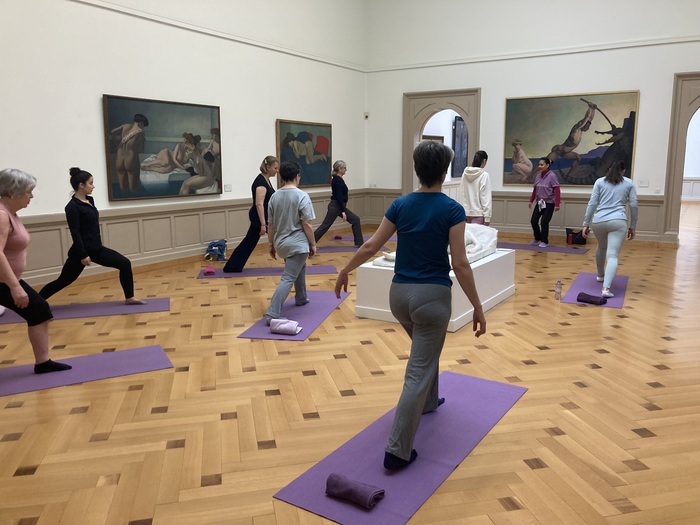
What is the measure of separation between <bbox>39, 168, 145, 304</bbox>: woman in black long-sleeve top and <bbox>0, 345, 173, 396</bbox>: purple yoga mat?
5.69 feet

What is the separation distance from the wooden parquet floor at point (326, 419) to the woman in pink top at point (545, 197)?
5233 mm

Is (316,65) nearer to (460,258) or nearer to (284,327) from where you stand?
(284,327)

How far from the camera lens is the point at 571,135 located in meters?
12.6

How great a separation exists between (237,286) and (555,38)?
359 inches

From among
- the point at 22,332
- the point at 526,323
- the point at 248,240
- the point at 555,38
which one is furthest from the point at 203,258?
the point at 555,38

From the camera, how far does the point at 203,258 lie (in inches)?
416

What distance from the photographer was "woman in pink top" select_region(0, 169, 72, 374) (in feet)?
14.1

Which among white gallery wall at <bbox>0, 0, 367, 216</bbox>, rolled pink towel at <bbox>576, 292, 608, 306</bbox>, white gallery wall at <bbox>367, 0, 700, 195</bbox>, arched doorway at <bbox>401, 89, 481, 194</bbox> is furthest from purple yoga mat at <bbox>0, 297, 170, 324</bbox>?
white gallery wall at <bbox>367, 0, 700, 195</bbox>

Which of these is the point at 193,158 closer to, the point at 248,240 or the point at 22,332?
the point at 248,240

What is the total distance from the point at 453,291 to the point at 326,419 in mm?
2535

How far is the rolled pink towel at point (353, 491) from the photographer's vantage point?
2926mm

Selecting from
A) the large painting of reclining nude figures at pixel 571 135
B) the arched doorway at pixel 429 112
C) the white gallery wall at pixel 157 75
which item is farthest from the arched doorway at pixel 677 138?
the white gallery wall at pixel 157 75

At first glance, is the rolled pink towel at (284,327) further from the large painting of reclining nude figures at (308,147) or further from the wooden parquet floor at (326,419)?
the large painting of reclining nude figures at (308,147)

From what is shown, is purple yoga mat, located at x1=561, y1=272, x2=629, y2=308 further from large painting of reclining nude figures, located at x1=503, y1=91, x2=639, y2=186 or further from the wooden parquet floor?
large painting of reclining nude figures, located at x1=503, y1=91, x2=639, y2=186
